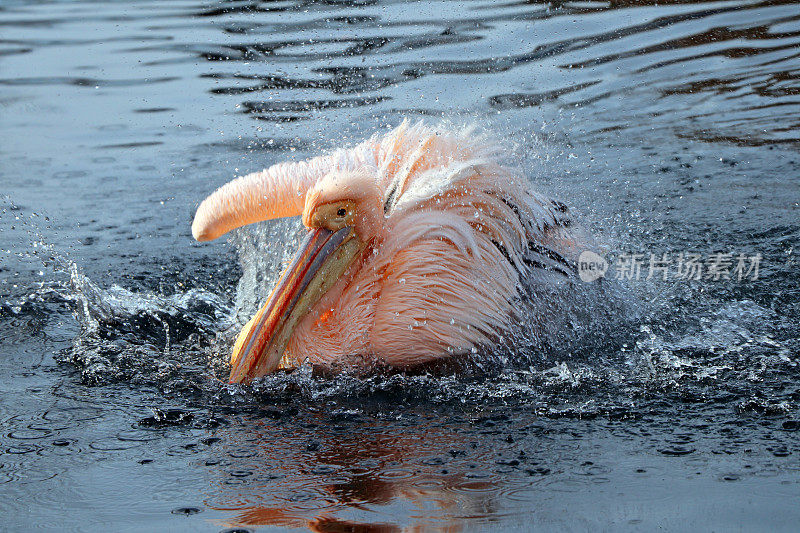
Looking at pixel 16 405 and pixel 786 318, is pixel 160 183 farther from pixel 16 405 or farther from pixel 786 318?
pixel 786 318

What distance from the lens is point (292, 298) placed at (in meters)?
3.46

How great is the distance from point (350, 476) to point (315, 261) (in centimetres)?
105

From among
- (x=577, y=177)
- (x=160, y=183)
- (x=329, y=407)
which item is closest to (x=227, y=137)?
(x=160, y=183)

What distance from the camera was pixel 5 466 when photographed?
9.27 feet

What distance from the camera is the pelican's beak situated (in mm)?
3391

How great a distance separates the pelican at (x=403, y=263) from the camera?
3434 mm

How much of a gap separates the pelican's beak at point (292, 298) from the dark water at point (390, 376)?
0.11 meters

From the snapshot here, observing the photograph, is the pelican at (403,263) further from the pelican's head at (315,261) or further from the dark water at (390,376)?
the dark water at (390,376)

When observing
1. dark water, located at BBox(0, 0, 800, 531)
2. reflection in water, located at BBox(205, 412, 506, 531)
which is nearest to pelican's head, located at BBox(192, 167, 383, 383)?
dark water, located at BBox(0, 0, 800, 531)

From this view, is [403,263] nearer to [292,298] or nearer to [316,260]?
[316,260]

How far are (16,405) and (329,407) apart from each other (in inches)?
43.4

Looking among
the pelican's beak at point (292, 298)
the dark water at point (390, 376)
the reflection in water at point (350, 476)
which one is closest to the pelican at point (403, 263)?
the pelican's beak at point (292, 298)

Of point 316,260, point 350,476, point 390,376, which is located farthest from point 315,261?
point 350,476

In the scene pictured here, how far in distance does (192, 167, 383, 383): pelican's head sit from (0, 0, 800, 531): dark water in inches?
4.9
